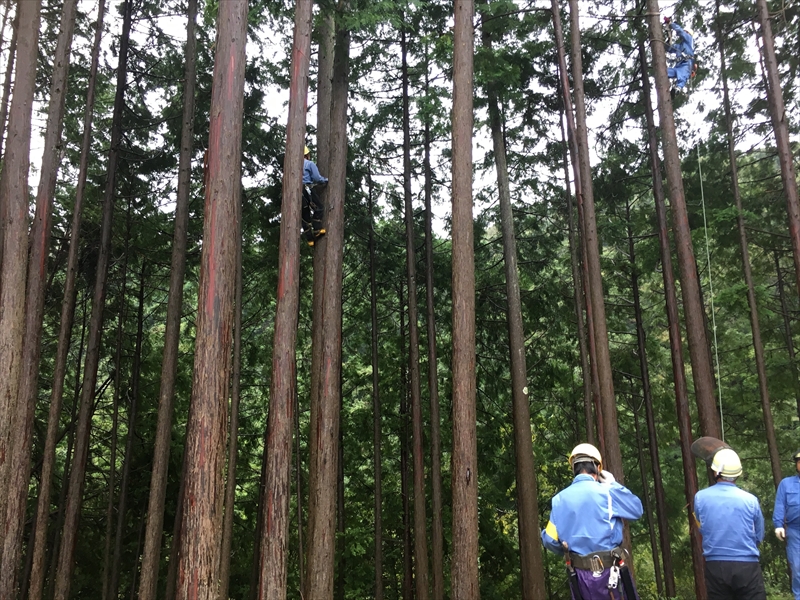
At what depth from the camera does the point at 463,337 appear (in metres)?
7.37

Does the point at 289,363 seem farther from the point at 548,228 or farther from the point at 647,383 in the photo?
the point at 647,383

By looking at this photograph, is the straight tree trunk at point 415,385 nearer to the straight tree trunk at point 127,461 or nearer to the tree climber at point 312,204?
the tree climber at point 312,204

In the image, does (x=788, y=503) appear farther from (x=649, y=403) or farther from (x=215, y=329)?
(x=649, y=403)

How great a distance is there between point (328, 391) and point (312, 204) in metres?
3.20

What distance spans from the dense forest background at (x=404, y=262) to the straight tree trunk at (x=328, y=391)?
141cm

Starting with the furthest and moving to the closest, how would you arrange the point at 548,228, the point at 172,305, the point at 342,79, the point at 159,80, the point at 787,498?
the point at 548,228 → the point at 159,80 → the point at 172,305 → the point at 342,79 → the point at 787,498

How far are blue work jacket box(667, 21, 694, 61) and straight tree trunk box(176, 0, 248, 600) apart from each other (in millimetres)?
8246

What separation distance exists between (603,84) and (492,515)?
43.6 ft

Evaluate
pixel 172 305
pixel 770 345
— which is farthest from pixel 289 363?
pixel 770 345

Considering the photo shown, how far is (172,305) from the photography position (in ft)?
36.9

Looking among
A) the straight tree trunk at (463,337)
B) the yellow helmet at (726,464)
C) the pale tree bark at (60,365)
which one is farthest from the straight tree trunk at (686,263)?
the pale tree bark at (60,365)

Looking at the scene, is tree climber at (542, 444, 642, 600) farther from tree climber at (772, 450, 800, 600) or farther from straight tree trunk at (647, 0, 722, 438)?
straight tree trunk at (647, 0, 722, 438)

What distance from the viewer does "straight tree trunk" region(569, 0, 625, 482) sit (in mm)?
8992

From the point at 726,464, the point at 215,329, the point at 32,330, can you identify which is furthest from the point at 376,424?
the point at 726,464
